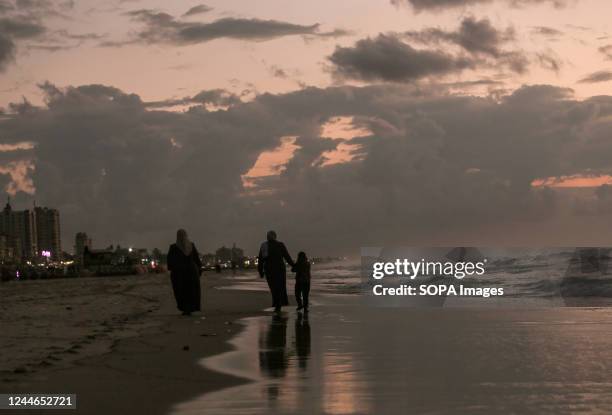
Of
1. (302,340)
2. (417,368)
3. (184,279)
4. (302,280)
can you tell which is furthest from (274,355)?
(302,280)

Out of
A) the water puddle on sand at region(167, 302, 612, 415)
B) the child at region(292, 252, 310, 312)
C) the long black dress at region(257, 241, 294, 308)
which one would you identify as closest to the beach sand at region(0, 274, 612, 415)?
the water puddle on sand at region(167, 302, 612, 415)

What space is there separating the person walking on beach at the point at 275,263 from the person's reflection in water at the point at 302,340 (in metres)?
2.19

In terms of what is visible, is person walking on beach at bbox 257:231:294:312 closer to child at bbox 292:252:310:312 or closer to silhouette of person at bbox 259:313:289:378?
child at bbox 292:252:310:312

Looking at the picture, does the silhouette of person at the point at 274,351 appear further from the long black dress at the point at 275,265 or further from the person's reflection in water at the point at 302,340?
the long black dress at the point at 275,265

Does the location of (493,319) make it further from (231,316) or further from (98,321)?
(98,321)

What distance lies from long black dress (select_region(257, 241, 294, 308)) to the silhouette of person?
3908 millimetres

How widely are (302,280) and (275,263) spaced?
883 mm

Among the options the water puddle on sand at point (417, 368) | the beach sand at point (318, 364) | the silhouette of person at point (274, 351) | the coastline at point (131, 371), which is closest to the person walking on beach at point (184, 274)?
the beach sand at point (318, 364)

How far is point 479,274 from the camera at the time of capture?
51.6m

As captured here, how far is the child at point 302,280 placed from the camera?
23406 mm

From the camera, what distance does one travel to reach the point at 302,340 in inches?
589

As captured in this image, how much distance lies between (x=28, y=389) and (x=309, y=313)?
13.3m

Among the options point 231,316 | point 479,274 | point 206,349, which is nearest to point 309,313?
point 231,316

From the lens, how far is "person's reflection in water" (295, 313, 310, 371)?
12.1 meters
